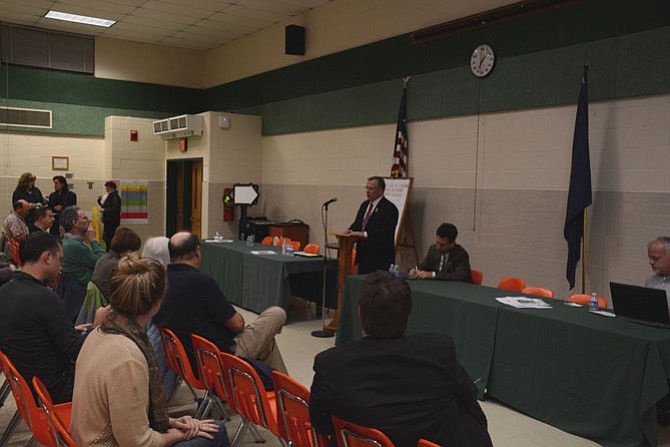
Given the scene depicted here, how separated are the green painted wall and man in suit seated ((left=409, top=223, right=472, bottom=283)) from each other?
175cm

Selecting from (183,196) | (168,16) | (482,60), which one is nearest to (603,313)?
(482,60)

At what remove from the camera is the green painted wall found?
517 cm

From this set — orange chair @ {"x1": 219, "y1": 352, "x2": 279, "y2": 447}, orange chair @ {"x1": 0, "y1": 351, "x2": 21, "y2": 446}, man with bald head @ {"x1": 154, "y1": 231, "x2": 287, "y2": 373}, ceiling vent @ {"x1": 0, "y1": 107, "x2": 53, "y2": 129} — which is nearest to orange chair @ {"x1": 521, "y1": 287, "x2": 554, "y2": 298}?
man with bald head @ {"x1": 154, "y1": 231, "x2": 287, "y2": 373}

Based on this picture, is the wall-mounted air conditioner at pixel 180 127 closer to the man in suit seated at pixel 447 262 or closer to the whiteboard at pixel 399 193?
the whiteboard at pixel 399 193

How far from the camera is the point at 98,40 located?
1102 centimetres

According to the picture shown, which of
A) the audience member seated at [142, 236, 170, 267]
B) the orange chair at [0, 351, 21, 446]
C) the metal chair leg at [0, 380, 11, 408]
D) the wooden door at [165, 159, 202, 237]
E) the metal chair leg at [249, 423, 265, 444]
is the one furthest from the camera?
the wooden door at [165, 159, 202, 237]

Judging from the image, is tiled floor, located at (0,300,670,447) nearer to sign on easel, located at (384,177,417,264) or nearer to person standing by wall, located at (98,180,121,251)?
sign on easel, located at (384,177,417,264)

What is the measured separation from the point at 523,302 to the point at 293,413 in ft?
7.87

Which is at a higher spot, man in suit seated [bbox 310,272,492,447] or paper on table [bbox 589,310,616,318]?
man in suit seated [bbox 310,272,492,447]

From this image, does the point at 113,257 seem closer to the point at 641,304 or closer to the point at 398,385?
the point at 398,385

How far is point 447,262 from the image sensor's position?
5418 mm

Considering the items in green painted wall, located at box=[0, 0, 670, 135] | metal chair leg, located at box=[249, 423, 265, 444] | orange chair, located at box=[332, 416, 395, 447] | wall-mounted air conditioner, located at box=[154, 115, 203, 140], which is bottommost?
metal chair leg, located at box=[249, 423, 265, 444]

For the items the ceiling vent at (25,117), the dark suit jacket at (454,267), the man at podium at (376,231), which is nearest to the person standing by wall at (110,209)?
the ceiling vent at (25,117)

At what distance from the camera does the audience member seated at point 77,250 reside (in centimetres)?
438
